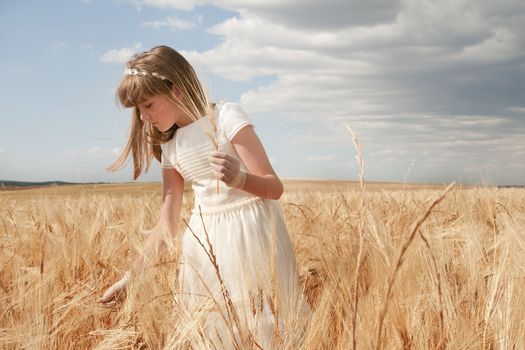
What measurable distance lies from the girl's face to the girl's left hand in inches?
19.9

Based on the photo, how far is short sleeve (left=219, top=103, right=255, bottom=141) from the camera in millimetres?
1686

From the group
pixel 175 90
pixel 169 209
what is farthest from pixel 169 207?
pixel 175 90

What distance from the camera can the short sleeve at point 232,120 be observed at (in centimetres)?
169

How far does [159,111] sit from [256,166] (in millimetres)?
389

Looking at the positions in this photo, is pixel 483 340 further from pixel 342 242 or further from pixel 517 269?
pixel 342 242

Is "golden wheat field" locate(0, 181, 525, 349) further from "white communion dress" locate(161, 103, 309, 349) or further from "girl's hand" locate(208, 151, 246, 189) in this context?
"girl's hand" locate(208, 151, 246, 189)

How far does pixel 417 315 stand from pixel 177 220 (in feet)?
3.64

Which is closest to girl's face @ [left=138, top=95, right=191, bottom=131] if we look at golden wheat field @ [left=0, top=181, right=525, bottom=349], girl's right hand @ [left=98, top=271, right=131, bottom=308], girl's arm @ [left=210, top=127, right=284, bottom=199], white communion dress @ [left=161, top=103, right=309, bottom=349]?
white communion dress @ [left=161, top=103, right=309, bottom=349]

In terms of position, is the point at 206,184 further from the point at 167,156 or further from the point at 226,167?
the point at 226,167

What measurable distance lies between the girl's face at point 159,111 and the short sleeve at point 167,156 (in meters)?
0.18

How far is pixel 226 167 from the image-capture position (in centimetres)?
129

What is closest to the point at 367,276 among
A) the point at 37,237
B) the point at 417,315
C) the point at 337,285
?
the point at 337,285

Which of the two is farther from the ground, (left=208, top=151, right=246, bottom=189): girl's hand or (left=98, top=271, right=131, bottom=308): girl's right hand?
(left=208, top=151, right=246, bottom=189): girl's hand

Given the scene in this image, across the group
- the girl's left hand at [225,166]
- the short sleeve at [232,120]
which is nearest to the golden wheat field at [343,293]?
the girl's left hand at [225,166]
